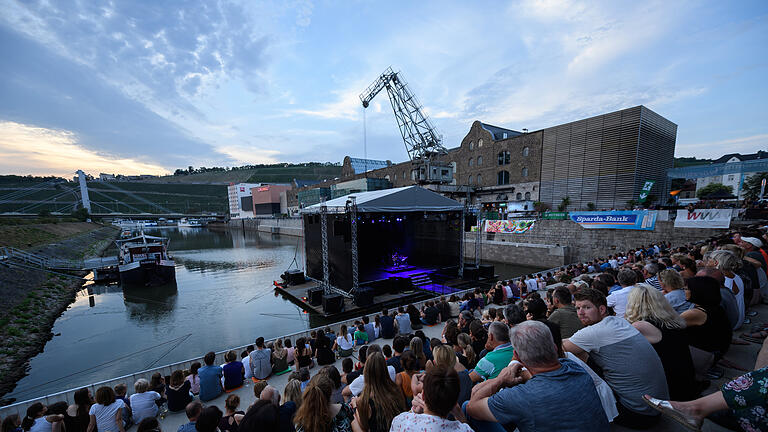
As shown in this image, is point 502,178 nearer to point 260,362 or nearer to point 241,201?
point 260,362

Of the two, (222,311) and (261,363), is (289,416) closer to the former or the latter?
(261,363)

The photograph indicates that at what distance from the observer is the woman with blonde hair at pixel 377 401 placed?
211 cm

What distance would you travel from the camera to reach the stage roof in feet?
36.0

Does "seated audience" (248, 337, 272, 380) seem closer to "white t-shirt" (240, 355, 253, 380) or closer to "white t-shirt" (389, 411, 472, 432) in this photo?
"white t-shirt" (240, 355, 253, 380)

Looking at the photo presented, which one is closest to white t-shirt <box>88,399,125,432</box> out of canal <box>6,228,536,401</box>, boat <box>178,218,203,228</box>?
canal <box>6,228,536,401</box>

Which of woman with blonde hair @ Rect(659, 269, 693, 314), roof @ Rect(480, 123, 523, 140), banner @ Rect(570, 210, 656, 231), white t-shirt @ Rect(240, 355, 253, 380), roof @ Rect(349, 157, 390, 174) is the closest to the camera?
woman with blonde hair @ Rect(659, 269, 693, 314)

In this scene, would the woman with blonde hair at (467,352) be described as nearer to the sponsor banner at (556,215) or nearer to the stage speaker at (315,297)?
the stage speaker at (315,297)

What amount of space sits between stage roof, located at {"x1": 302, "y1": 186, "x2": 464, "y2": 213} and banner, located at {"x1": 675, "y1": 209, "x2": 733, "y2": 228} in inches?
480

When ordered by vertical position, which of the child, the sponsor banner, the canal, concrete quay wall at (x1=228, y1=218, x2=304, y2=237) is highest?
the sponsor banner

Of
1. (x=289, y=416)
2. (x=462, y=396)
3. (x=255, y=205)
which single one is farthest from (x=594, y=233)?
(x=255, y=205)

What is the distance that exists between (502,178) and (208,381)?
92.9 feet

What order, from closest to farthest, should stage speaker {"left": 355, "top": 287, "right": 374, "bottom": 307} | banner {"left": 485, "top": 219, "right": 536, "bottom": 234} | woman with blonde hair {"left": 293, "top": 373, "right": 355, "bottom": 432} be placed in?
1. woman with blonde hair {"left": 293, "top": 373, "right": 355, "bottom": 432}
2. stage speaker {"left": 355, "top": 287, "right": 374, "bottom": 307}
3. banner {"left": 485, "top": 219, "right": 536, "bottom": 234}

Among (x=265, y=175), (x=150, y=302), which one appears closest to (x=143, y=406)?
(x=150, y=302)

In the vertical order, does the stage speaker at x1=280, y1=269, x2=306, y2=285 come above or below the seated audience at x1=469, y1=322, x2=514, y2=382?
below
